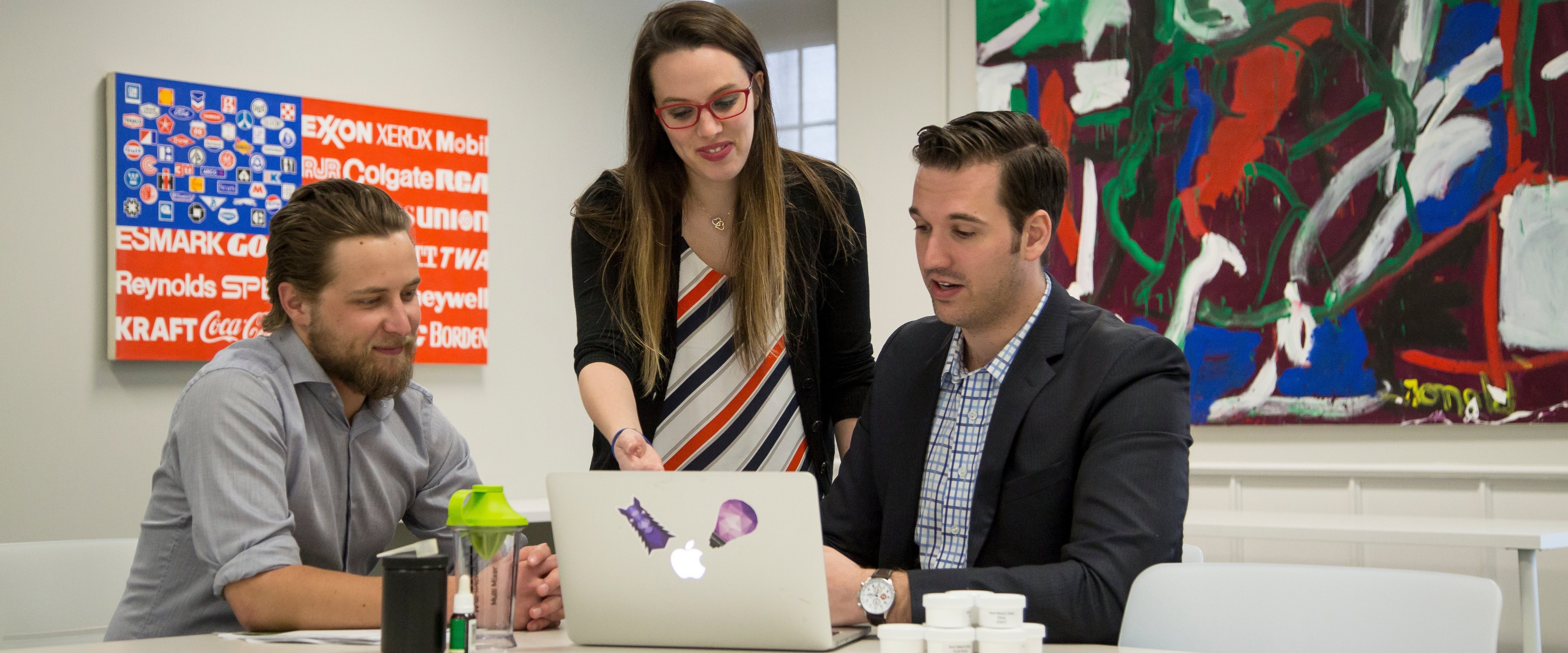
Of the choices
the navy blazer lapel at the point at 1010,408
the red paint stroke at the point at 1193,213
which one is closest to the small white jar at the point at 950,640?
the navy blazer lapel at the point at 1010,408

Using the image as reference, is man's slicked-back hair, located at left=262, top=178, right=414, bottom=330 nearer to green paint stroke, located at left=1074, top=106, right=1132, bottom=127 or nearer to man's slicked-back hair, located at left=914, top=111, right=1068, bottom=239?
man's slicked-back hair, located at left=914, top=111, right=1068, bottom=239

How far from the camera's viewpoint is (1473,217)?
3123 mm

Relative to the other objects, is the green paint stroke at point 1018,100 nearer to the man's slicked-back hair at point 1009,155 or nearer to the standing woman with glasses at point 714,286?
the standing woman with glasses at point 714,286

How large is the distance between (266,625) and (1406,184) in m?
2.87

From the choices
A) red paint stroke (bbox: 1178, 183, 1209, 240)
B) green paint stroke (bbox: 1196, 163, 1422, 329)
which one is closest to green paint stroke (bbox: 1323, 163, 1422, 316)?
green paint stroke (bbox: 1196, 163, 1422, 329)

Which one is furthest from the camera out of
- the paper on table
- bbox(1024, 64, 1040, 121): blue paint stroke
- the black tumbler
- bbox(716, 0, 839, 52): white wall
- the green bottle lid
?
bbox(716, 0, 839, 52): white wall

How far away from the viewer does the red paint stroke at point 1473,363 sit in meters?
3.02

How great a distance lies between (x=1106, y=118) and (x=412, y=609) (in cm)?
293

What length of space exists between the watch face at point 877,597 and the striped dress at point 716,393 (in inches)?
25.0

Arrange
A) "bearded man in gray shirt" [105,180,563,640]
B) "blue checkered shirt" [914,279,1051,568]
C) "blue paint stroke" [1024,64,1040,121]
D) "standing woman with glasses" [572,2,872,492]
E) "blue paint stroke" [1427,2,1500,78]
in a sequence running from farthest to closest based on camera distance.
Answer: "blue paint stroke" [1024,64,1040,121], "blue paint stroke" [1427,2,1500,78], "standing woman with glasses" [572,2,872,492], "blue checkered shirt" [914,279,1051,568], "bearded man in gray shirt" [105,180,563,640]

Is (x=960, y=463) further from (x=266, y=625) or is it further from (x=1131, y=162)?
(x=1131, y=162)

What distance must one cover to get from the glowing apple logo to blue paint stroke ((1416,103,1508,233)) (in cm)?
263

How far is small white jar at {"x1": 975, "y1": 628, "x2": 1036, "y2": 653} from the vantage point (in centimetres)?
109

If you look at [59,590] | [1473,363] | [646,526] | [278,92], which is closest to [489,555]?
[646,526]
